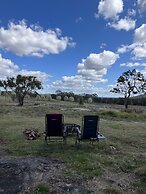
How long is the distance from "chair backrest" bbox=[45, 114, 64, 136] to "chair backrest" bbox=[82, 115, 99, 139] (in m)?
0.91

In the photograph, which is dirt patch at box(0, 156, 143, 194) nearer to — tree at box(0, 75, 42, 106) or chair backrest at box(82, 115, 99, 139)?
chair backrest at box(82, 115, 99, 139)

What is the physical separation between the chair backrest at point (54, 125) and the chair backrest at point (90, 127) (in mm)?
909

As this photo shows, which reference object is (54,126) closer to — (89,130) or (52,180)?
(89,130)

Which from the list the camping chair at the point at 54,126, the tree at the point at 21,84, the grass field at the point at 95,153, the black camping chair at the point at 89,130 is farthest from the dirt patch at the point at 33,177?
the tree at the point at 21,84

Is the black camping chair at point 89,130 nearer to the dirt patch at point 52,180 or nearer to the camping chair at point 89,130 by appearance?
the camping chair at point 89,130

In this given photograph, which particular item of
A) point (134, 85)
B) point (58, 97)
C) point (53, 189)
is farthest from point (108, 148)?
point (58, 97)

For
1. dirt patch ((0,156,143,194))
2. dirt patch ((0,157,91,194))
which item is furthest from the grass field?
dirt patch ((0,157,91,194))

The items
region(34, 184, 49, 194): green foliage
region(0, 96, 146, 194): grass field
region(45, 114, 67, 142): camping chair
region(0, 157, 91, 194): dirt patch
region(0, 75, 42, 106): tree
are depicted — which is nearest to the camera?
region(34, 184, 49, 194): green foliage

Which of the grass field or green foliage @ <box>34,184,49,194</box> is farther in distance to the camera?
the grass field

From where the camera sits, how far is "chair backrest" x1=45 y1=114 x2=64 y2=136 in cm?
912

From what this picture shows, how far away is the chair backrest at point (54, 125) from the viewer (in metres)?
9.12

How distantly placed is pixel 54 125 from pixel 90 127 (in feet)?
4.21

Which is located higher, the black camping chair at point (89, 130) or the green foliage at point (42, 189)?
the black camping chair at point (89, 130)

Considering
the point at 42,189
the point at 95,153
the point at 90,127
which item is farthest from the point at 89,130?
the point at 42,189
